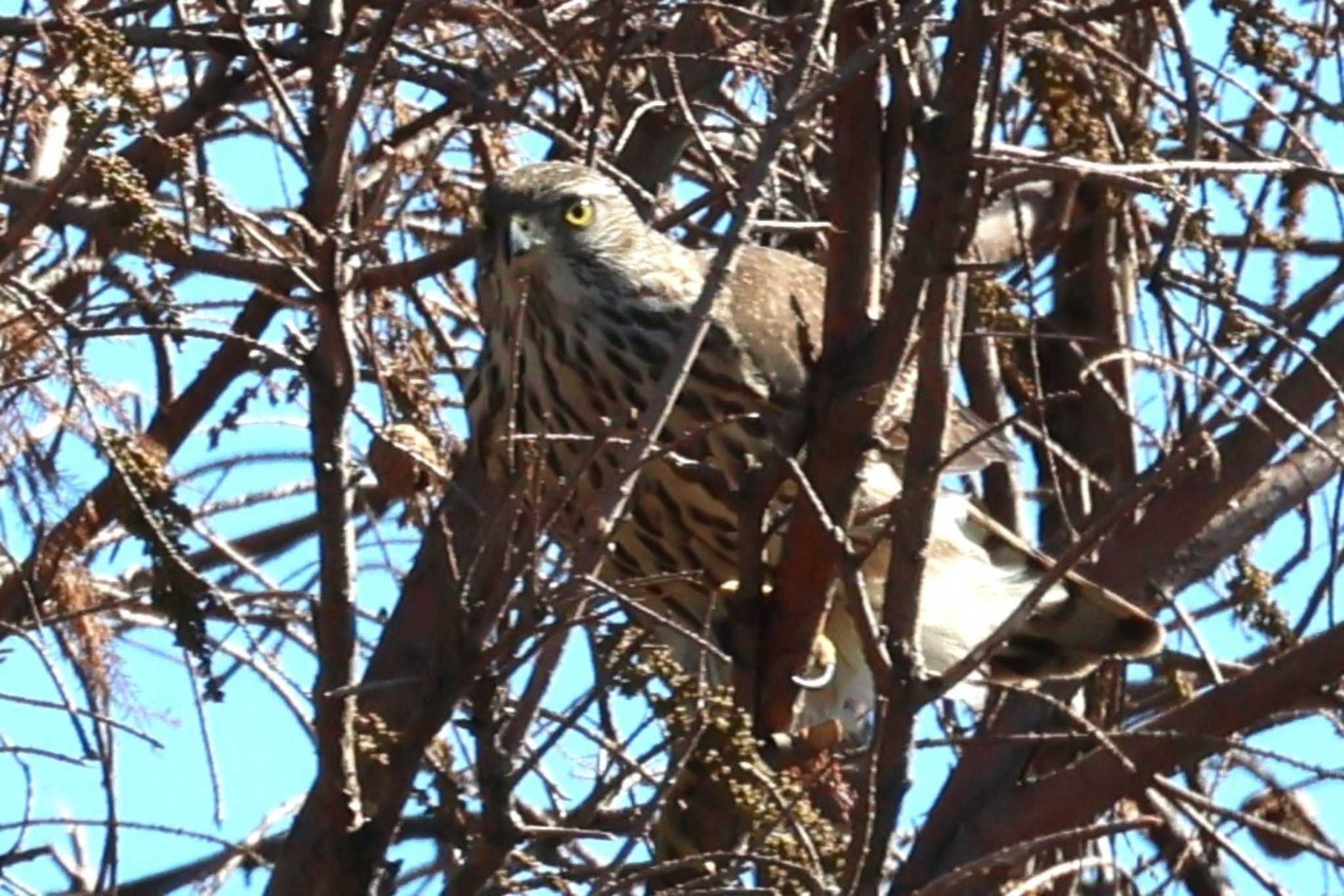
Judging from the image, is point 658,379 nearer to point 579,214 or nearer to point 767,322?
point 767,322

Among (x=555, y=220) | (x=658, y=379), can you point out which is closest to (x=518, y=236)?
(x=555, y=220)

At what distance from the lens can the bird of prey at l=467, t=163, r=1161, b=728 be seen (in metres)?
4.02

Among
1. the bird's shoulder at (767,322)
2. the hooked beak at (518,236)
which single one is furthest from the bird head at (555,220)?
the bird's shoulder at (767,322)

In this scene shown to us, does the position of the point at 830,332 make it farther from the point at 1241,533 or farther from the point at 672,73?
the point at 1241,533

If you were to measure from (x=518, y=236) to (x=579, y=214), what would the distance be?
18 cm

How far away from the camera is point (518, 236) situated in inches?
158

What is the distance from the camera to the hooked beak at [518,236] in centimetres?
401

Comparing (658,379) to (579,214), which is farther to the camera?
(579,214)

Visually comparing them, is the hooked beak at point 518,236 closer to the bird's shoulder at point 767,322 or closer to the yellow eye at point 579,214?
the yellow eye at point 579,214

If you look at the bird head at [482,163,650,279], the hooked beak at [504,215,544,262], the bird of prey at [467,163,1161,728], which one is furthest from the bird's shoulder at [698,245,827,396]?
the hooked beak at [504,215,544,262]

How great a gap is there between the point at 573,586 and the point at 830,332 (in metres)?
0.72

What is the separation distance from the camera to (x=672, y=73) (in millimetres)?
3365

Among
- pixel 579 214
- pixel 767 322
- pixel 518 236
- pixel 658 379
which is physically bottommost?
pixel 658 379

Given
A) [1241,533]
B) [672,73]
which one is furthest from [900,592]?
[1241,533]
